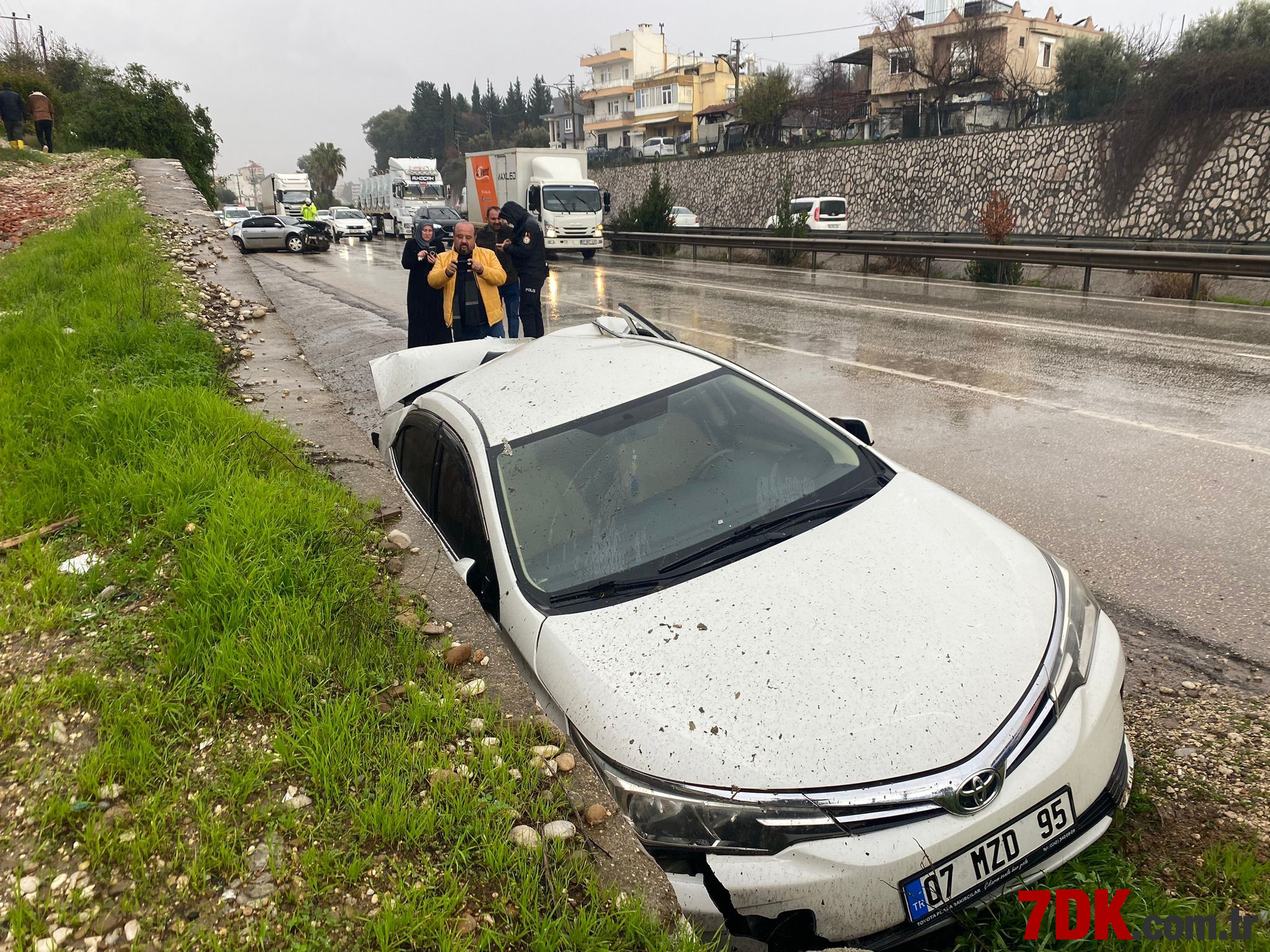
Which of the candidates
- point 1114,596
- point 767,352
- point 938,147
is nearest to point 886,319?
point 767,352

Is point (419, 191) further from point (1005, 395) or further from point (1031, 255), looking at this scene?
point (1005, 395)

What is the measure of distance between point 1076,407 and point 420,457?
226 inches

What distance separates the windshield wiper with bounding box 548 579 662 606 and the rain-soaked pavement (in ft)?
7.54

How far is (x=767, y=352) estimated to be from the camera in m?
10.2

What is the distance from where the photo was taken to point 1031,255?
16.7 metres

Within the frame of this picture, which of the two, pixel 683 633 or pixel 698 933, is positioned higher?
pixel 683 633

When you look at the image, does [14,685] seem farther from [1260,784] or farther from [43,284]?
[43,284]

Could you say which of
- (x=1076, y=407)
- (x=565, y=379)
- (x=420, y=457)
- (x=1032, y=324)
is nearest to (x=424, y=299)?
(x=420, y=457)

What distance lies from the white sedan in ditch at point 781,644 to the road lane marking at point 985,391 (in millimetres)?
4053

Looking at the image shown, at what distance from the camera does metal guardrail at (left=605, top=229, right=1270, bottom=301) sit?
1395 cm

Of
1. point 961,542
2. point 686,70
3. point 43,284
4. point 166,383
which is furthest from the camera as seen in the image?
point 686,70

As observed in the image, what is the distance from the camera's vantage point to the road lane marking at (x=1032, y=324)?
10398 millimetres

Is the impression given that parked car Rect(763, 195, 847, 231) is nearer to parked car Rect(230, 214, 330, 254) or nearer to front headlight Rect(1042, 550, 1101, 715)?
parked car Rect(230, 214, 330, 254)

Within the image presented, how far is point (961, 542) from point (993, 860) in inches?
45.5
